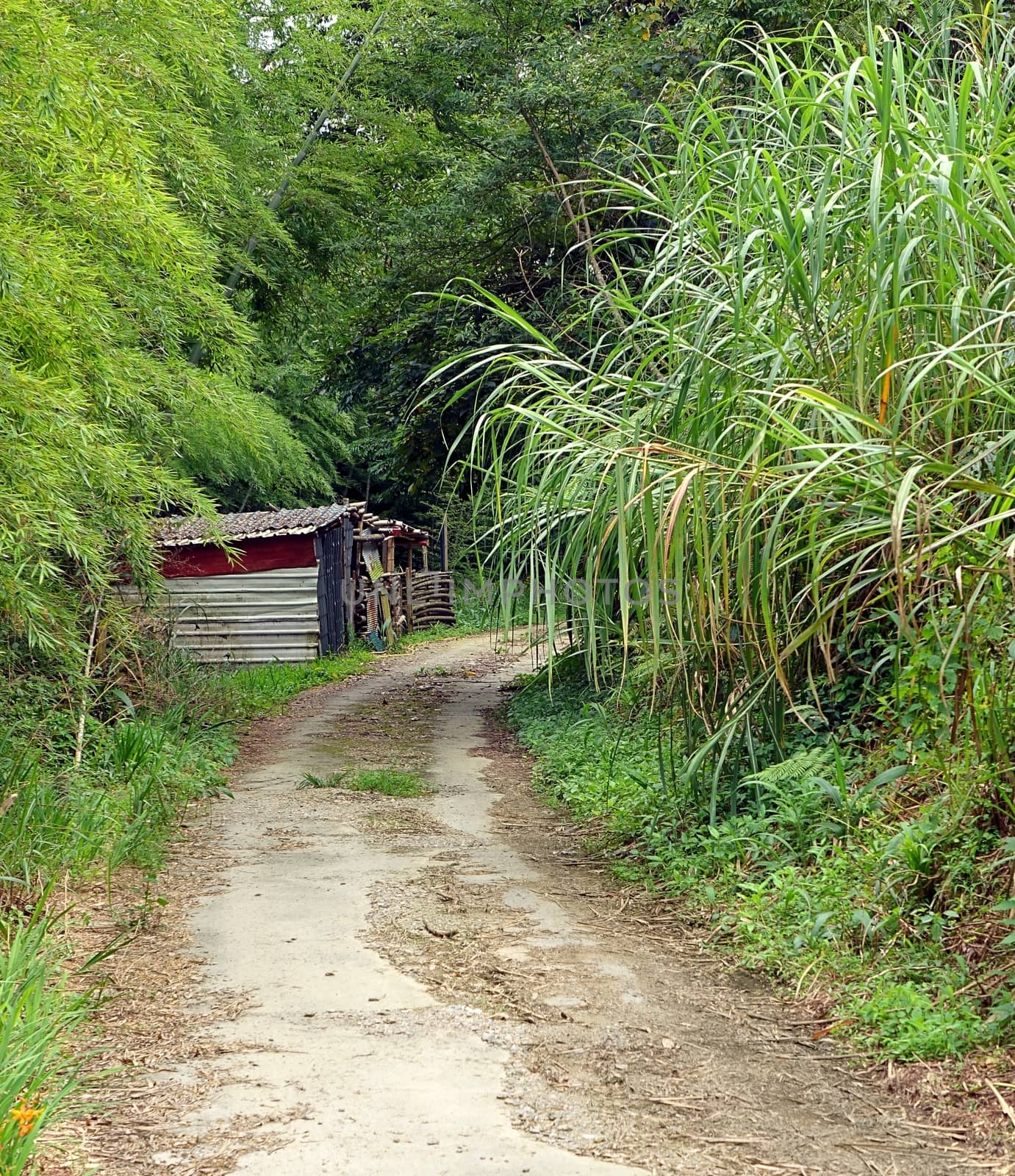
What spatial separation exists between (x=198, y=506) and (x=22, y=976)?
4350 mm

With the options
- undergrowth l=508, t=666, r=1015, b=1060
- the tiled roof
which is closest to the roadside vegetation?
undergrowth l=508, t=666, r=1015, b=1060

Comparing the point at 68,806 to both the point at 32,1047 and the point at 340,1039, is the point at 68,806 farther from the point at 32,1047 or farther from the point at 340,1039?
the point at 32,1047

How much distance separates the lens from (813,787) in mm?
4895

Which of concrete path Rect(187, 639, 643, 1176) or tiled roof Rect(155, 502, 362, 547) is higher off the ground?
tiled roof Rect(155, 502, 362, 547)

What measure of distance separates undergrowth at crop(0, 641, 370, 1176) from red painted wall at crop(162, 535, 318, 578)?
5.28m

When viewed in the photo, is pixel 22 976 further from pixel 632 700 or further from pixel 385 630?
pixel 385 630

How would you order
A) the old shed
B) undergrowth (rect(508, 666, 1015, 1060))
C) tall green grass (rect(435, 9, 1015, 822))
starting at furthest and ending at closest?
the old shed
tall green grass (rect(435, 9, 1015, 822))
undergrowth (rect(508, 666, 1015, 1060))

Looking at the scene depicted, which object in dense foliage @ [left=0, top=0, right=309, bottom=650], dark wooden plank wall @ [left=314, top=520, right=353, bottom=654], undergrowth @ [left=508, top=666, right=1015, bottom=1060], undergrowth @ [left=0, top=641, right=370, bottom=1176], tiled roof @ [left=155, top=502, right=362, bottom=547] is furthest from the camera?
dark wooden plank wall @ [left=314, top=520, right=353, bottom=654]

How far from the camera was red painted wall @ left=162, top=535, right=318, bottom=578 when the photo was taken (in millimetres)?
16984

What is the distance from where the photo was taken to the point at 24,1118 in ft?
8.24

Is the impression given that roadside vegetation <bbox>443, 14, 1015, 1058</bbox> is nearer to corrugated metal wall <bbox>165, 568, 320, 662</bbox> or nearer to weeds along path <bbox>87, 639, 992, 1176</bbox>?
weeds along path <bbox>87, 639, 992, 1176</bbox>

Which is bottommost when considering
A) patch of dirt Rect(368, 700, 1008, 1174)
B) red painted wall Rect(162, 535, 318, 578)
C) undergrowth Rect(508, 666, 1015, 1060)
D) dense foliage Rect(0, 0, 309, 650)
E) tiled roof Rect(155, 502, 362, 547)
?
patch of dirt Rect(368, 700, 1008, 1174)

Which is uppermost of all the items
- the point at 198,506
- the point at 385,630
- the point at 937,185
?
the point at 937,185

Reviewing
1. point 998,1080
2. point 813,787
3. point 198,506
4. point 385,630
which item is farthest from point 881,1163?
point 385,630
